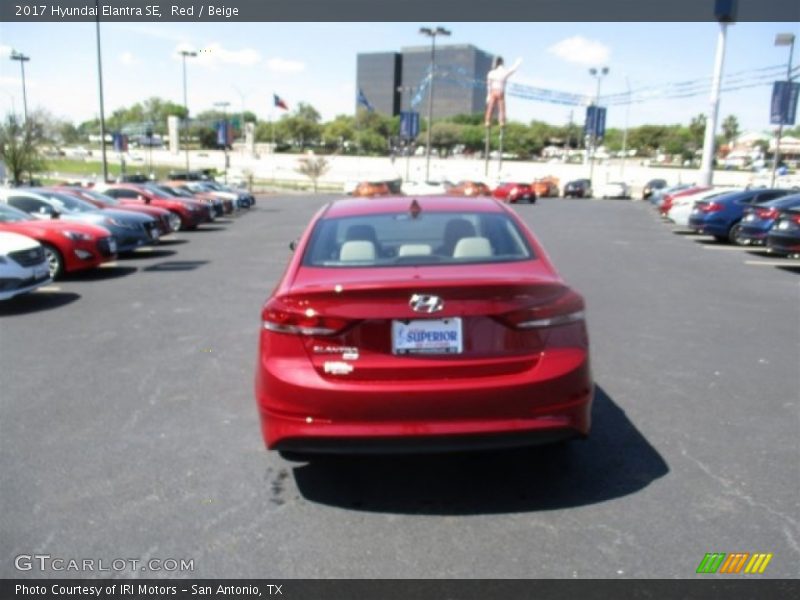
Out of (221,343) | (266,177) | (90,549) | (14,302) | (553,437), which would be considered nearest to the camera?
(90,549)

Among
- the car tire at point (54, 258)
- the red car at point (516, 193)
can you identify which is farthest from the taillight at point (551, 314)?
the red car at point (516, 193)

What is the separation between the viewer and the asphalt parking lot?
3.29 meters

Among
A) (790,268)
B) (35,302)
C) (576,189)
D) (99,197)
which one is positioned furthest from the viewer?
(576,189)

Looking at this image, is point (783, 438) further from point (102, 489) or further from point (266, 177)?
point (266, 177)

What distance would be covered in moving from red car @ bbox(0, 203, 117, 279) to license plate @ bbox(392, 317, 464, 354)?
9.54 m

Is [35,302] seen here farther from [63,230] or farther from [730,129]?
[730,129]

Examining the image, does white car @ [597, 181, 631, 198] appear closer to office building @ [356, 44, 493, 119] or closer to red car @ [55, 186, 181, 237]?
red car @ [55, 186, 181, 237]

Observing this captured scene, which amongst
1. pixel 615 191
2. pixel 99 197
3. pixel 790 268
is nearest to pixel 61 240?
pixel 99 197

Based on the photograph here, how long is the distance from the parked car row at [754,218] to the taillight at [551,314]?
37.9 ft

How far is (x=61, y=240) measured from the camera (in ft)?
37.6

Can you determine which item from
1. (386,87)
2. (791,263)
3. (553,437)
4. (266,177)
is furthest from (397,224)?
(386,87)

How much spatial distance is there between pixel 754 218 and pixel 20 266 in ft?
49.9
